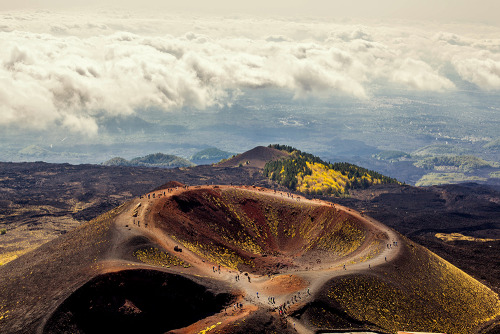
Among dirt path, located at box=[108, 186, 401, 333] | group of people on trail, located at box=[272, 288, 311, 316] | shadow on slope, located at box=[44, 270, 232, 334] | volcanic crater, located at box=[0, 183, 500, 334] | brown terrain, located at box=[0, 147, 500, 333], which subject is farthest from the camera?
dirt path, located at box=[108, 186, 401, 333]

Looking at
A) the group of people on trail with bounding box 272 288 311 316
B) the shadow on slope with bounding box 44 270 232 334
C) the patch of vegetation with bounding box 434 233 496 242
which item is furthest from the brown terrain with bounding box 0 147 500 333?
the patch of vegetation with bounding box 434 233 496 242

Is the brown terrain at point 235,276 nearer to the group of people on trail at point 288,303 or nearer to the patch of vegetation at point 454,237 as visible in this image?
the group of people on trail at point 288,303

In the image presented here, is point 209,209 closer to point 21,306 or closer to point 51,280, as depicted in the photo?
point 51,280

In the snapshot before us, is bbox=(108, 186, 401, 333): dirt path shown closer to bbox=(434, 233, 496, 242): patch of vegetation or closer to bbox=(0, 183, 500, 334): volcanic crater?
bbox=(0, 183, 500, 334): volcanic crater

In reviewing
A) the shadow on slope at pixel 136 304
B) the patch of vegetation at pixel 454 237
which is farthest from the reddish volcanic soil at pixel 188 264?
the patch of vegetation at pixel 454 237

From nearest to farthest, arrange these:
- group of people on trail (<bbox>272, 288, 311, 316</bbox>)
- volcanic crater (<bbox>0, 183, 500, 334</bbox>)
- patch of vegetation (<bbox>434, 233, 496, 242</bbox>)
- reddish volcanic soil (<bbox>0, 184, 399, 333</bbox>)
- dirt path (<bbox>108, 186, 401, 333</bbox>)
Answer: reddish volcanic soil (<bbox>0, 184, 399, 333</bbox>)
volcanic crater (<bbox>0, 183, 500, 334</bbox>)
group of people on trail (<bbox>272, 288, 311, 316</bbox>)
dirt path (<bbox>108, 186, 401, 333</bbox>)
patch of vegetation (<bbox>434, 233, 496, 242</bbox>)
